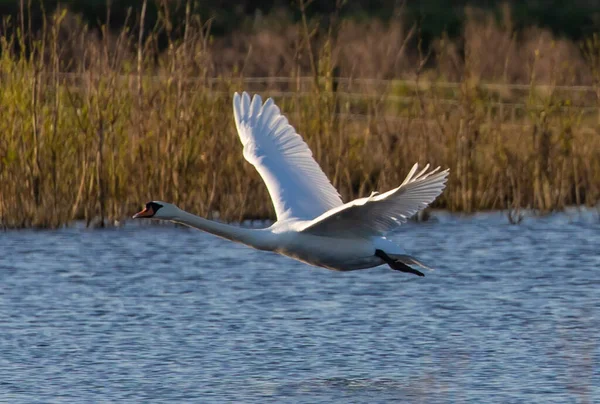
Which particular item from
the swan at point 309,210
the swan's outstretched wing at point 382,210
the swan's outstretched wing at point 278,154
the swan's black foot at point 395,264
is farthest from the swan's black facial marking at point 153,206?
the swan's black foot at point 395,264

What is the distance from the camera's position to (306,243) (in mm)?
8797

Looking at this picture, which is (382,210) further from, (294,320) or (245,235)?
(294,320)

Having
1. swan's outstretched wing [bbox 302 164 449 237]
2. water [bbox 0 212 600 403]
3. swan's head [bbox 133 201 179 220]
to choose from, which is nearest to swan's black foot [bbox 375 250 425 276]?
swan's outstretched wing [bbox 302 164 449 237]

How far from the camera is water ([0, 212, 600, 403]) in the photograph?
817 centimetres

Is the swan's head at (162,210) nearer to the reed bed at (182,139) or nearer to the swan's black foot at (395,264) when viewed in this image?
the swan's black foot at (395,264)

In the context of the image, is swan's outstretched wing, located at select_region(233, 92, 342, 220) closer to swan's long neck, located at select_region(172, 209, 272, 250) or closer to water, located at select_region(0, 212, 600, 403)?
swan's long neck, located at select_region(172, 209, 272, 250)

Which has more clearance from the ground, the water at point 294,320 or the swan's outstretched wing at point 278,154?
the swan's outstretched wing at point 278,154

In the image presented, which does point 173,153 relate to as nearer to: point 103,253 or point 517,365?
point 103,253

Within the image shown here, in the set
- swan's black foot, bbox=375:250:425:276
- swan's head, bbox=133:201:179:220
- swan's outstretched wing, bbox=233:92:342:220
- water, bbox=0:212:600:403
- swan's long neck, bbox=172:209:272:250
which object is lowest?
water, bbox=0:212:600:403

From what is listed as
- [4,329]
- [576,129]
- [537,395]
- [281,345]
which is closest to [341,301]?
[281,345]

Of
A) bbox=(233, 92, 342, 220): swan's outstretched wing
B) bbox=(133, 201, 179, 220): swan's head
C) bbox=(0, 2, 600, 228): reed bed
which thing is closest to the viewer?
bbox=(133, 201, 179, 220): swan's head

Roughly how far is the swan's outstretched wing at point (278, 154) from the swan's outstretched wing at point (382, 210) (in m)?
0.80

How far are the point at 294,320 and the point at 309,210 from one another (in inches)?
42.1

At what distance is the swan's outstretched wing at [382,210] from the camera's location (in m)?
→ 7.62
